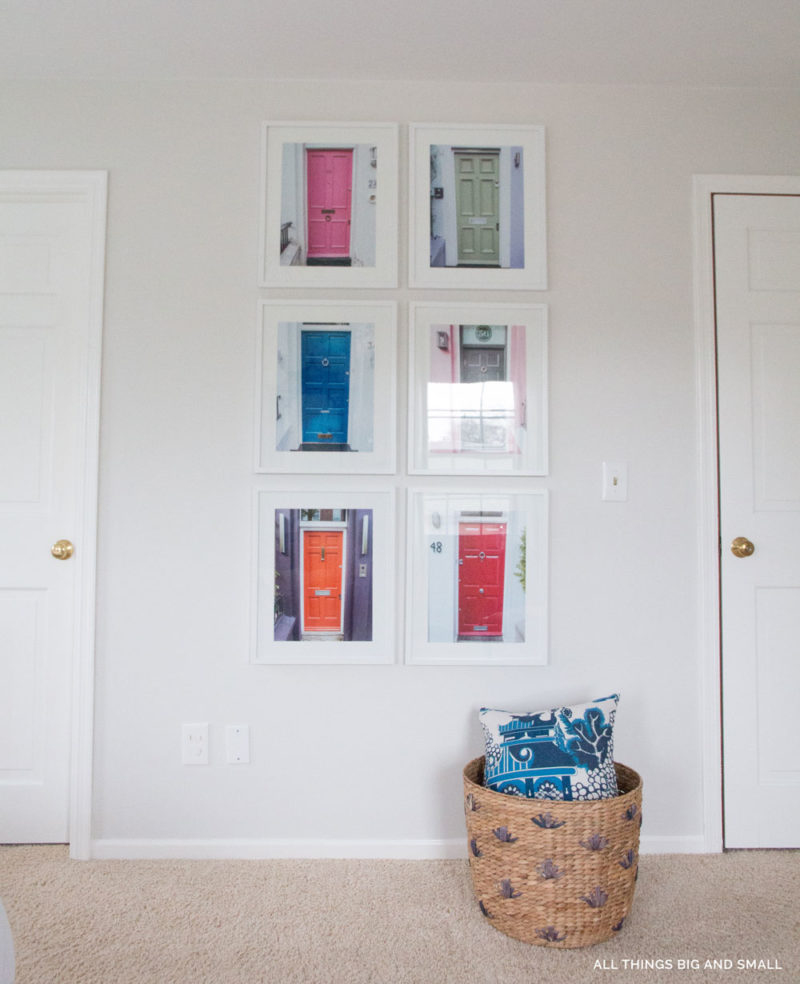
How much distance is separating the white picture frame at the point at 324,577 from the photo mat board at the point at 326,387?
0.34 ft

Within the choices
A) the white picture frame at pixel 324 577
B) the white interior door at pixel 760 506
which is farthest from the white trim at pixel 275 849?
the white interior door at pixel 760 506

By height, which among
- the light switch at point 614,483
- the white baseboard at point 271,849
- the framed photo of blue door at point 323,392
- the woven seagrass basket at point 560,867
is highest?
the framed photo of blue door at point 323,392

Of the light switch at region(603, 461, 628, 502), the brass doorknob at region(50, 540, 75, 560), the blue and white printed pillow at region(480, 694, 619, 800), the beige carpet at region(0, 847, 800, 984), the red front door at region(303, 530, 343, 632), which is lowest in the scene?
the beige carpet at region(0, 847, 800, 984)

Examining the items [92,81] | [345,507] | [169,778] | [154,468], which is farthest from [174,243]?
[169,778]

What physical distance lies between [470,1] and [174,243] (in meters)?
1.04

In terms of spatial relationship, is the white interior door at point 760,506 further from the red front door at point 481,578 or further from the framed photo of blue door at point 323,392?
the framed photo of blue door at point 323,392

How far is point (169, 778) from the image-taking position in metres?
1.98

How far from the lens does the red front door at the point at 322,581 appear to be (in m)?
1.99

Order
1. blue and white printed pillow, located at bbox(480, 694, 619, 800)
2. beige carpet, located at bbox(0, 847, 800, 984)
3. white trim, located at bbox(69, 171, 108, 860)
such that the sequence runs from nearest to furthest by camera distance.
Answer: beige carpet, located at bbox(0, 847, 800, 984) < blue and white printed pillow, located at bbox(480, 694, 619, 800) < white trim, located at bbox(69, 171, 108, 860)

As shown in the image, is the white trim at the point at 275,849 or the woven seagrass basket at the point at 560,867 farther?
the white trim at the point at 275,849

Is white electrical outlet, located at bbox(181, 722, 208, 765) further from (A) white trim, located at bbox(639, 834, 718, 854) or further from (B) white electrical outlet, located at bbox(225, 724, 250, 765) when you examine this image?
(A) white trim, located at bbox(639, 834, 718, 854)

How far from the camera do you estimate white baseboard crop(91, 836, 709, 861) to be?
77.3 inches

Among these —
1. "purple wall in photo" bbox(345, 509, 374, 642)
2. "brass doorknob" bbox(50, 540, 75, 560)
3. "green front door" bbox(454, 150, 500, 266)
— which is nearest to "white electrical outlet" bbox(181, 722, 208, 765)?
"purple wall in photo" bbox(345, 509, 374, 642)

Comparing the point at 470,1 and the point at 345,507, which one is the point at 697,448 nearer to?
the point at 345,507
